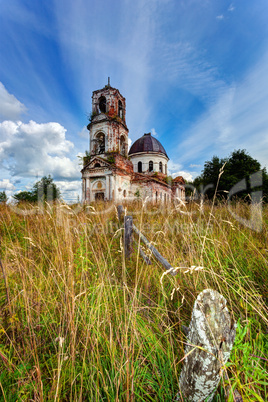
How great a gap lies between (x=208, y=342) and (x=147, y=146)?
3186 cm

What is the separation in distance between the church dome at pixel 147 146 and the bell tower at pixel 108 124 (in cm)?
862

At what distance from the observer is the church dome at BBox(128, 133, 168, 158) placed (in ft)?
101

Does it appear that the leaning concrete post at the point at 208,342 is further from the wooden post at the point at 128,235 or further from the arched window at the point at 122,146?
the arched window at the point at 122,146

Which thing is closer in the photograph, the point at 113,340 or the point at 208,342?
the point at 208,342

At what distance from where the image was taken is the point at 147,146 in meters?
30.9

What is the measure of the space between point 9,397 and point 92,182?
20.1 meters

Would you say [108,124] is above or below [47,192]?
above

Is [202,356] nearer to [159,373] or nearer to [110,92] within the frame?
[159,373]

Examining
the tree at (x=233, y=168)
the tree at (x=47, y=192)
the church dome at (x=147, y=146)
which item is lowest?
the tree at (x=47, y=192)

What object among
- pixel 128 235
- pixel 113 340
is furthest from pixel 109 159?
pixel 113 340

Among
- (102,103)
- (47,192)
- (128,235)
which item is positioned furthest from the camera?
(102,103)

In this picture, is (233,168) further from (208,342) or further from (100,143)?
(208,342)

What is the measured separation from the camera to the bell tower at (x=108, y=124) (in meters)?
20.6

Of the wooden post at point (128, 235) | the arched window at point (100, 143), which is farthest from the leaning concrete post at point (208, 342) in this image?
the arched window at point (100, 143)
